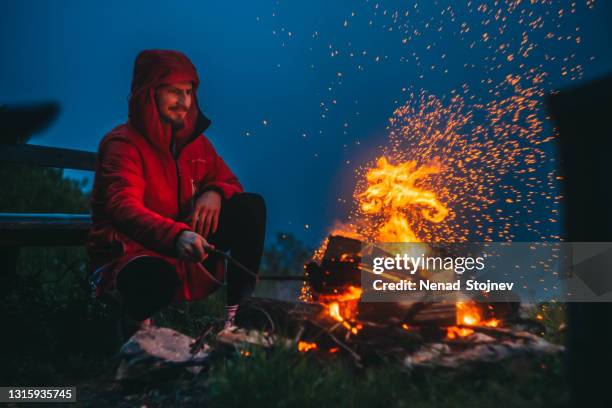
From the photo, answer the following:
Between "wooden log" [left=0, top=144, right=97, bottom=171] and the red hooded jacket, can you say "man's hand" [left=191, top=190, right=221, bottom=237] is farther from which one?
"wooden log" [left=0, top=144, right=97, bottom=171]

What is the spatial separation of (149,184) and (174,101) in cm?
92

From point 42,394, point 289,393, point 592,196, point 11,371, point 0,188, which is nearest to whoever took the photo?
point 592,196

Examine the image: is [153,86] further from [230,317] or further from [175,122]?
[230,317]

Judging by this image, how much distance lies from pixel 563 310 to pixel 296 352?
2870 mm

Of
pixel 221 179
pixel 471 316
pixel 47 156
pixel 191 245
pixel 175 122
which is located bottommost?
pixel 471 316

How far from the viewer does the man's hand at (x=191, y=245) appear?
411cm

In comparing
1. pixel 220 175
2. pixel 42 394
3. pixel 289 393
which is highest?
pixel 220 175

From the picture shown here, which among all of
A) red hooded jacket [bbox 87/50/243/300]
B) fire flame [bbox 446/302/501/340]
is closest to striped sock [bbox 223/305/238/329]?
red hooded jacket [bbox 87/50/243/300]

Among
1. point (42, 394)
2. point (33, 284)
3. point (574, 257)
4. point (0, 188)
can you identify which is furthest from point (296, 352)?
point (0, 188)

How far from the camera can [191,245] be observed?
162 inches

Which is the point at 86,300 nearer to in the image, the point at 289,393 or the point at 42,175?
the point at 289,393

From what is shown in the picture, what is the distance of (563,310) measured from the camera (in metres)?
4.55

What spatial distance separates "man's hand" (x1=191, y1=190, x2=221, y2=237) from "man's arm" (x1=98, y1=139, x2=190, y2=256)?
42 centimetres

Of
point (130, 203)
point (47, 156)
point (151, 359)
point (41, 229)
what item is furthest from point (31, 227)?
point (151, 359)
